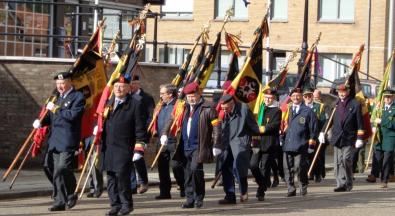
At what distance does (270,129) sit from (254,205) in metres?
1.72

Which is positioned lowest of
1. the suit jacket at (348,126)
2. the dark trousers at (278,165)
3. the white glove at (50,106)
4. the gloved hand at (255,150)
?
the dark trousers at (278,165)

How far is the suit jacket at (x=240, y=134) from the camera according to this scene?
51.2 ft

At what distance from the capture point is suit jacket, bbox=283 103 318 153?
56.4 feet

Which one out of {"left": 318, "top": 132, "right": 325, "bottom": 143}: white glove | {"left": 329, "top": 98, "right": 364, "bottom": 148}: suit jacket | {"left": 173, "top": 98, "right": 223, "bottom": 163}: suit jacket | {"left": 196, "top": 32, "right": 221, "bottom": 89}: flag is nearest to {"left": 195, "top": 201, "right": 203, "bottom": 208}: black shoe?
{"left": 173, "top": 98, "right": 223, "bottom": 163}: suit jacket

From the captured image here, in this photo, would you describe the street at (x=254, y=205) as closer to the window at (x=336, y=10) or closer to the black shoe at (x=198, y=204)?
the black shoe at (x=198, y=204)

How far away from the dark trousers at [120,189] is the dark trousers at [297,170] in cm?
433

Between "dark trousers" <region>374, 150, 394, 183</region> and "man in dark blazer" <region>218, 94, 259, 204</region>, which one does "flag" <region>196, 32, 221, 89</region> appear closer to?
"dark trousers" <region>374, 150, 394, 183</region>

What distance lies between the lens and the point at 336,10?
47625 mm

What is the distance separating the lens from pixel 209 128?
1480 centimetres

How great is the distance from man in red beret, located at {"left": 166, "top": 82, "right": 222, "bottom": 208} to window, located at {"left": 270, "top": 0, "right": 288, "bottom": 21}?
3372 centimetres

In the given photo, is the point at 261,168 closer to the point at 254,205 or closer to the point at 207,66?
the point at 254,205

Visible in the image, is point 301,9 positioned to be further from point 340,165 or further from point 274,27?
point 340,165

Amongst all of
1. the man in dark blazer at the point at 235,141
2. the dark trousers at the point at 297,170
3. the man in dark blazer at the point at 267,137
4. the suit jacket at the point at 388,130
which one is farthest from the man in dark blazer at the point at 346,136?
the man in dark blazer at the point at 235,141

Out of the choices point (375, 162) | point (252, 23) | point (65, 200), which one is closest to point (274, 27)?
point (252, 23)
